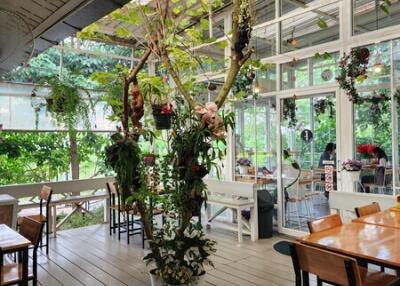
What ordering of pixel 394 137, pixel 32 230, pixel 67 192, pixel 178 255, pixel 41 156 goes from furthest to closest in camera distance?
1. pixel 41 156
2. pixel 67 192
3. pixel 394 137
4. pixel 32 230
5. pixel 178 255

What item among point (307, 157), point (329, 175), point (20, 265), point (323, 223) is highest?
point (307, 157)

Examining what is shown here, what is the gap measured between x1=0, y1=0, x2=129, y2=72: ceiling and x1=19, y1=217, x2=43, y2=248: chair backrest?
1388mm

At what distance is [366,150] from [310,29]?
1.94 meters

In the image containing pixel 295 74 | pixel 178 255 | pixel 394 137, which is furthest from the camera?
pixel 295 74

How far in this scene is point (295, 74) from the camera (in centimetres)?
527

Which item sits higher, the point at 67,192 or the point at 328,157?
the point at 328,157

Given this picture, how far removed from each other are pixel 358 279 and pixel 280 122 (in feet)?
12.5

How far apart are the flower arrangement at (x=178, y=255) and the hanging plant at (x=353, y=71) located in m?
2.84

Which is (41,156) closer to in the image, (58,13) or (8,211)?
(8,211)

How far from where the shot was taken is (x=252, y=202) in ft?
16.9

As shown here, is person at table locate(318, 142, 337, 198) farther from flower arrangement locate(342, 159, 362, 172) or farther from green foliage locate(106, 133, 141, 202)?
green foliage locate(106, 133, 141, 202)

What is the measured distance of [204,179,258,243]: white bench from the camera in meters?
5.07

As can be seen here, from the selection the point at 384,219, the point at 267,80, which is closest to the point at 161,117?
the point at 384,219

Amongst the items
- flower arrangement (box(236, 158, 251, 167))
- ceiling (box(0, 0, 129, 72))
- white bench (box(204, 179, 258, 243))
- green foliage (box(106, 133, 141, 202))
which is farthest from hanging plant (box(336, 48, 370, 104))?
ceiling (box(0, 0, 129, 72))
